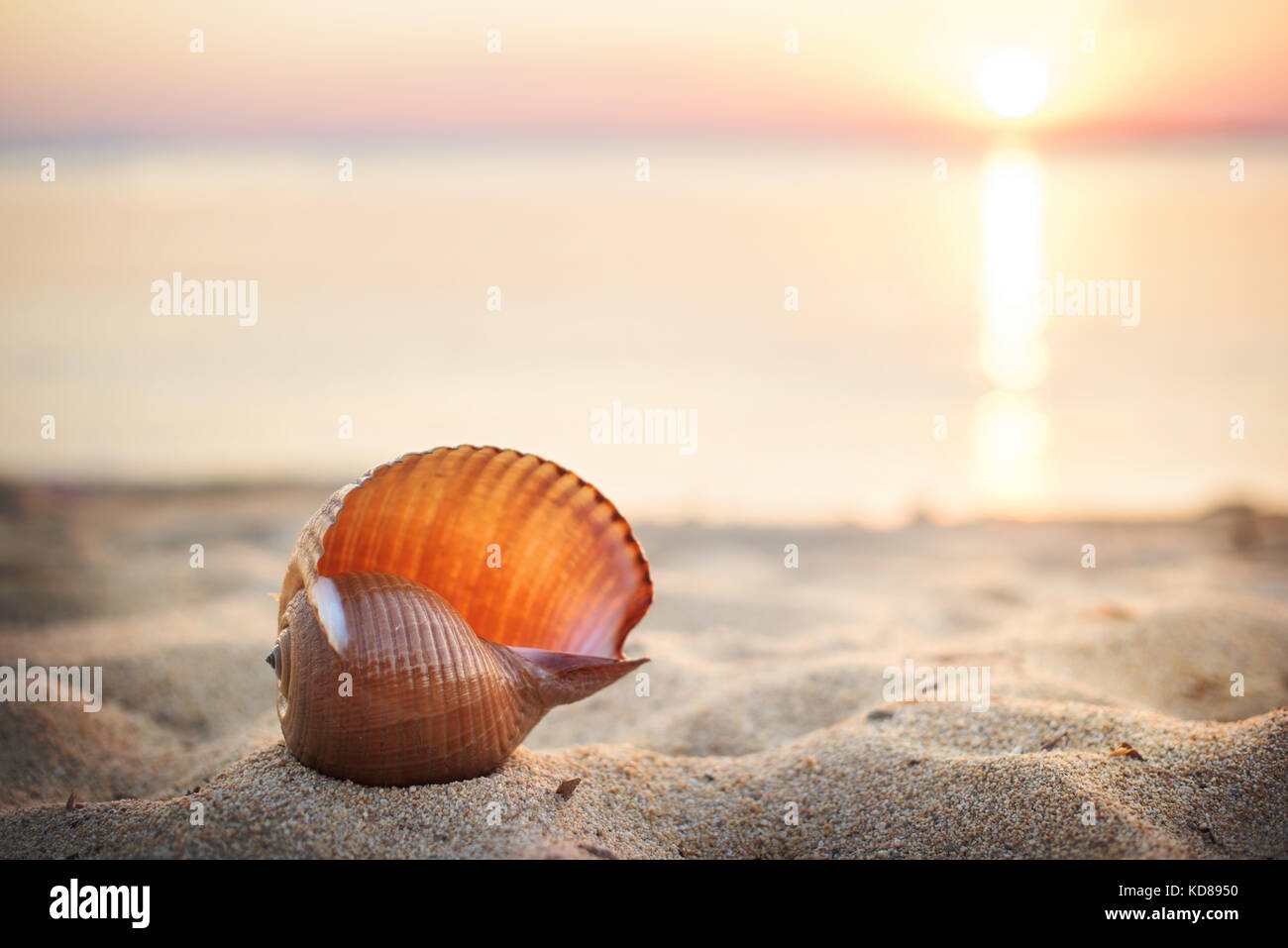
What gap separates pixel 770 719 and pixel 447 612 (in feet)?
5.61

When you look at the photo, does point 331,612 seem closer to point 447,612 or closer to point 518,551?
point 447,612

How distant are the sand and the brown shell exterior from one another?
43cm

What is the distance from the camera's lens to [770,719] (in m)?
3.83

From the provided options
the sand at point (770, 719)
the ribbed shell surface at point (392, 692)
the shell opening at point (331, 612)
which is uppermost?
the shell opening at point (331, 612)

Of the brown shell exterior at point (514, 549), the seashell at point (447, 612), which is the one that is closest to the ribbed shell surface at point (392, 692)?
the seashell at point (447, 612)

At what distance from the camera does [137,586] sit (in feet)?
20.2

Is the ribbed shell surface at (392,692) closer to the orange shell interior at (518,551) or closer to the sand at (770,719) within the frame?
the sand at (770,719)

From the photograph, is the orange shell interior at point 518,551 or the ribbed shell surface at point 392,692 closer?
the ribbed shell surface at point 392,692

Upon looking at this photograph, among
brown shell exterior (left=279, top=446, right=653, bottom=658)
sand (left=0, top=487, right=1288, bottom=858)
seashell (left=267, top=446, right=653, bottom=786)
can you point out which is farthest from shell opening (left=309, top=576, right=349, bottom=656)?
sand (left=0, top=487, right=1288, bottom=858)

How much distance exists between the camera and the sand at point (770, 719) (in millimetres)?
2486

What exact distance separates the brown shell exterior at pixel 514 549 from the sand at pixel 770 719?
43 cm
